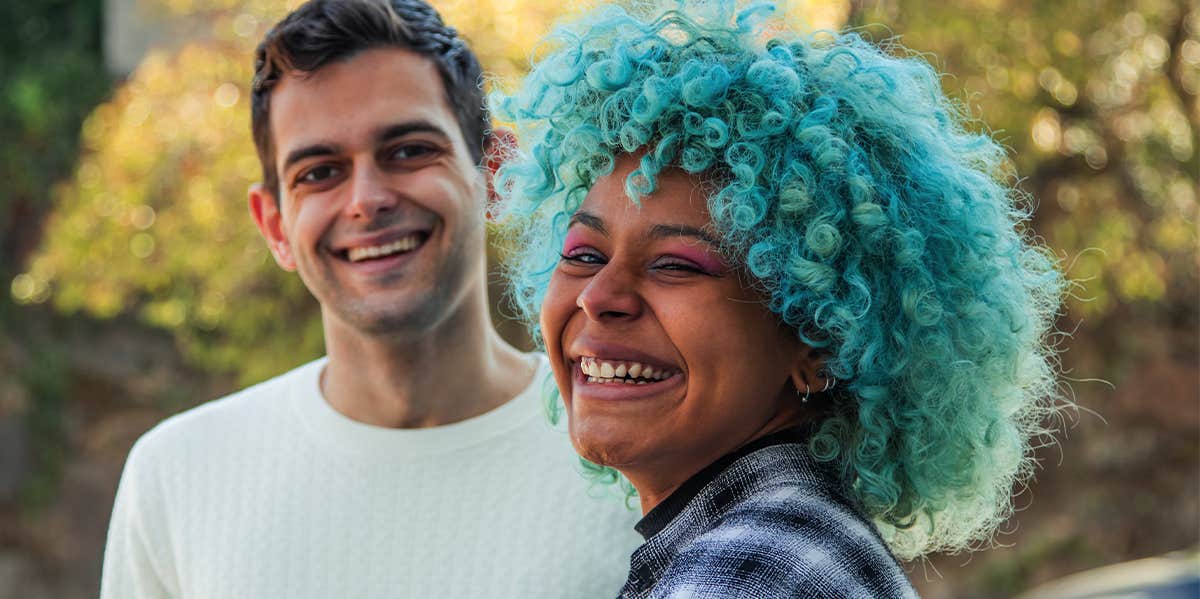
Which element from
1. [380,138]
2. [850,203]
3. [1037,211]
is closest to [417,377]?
[380,138]

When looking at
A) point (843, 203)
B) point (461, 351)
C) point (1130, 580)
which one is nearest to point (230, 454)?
point (461, 351)

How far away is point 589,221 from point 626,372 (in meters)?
0.24

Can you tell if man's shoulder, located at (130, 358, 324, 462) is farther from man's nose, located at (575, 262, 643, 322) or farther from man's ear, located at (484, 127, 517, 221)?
man's nose, located at (575, 262, 643, 322)

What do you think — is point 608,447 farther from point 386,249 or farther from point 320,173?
point 320,173

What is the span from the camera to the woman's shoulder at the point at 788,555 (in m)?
1.61

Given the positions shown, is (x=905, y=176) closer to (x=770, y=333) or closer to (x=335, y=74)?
(x=770, y=333)

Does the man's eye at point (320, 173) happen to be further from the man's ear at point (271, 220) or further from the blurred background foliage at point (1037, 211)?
the blurred background foliage at point (1037, 211)

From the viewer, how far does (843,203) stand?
6.27ft

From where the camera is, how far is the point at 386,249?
284cm

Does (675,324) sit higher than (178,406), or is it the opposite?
(675,324)

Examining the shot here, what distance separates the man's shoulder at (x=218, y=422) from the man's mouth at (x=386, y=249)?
36 centimetres

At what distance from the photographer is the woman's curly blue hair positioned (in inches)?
74.8

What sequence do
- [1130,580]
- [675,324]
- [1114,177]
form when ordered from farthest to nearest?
[1114,177] < [1130,580] < [675,324]

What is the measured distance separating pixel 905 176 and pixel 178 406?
960 cm
